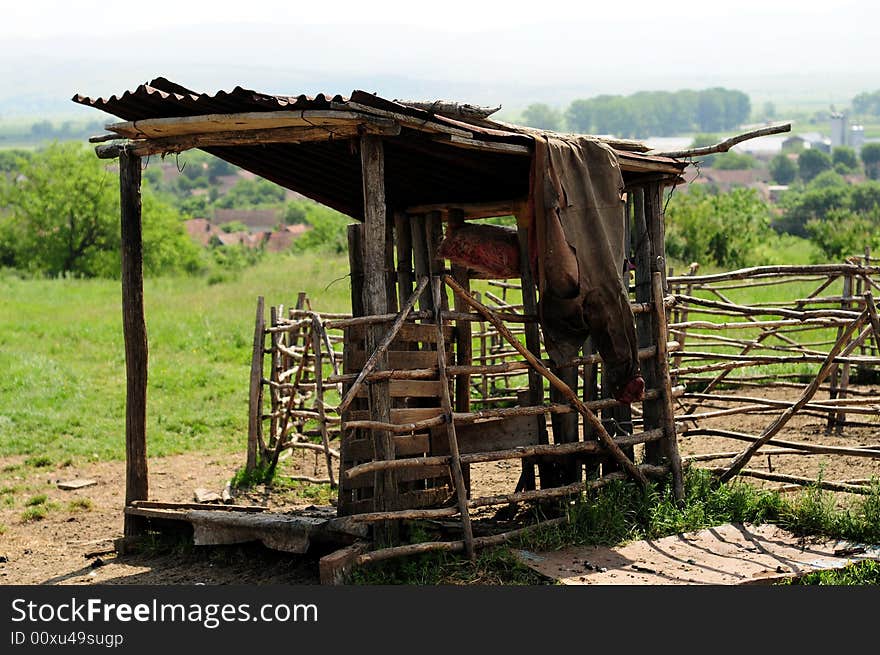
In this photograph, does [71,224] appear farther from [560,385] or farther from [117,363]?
[560,385]

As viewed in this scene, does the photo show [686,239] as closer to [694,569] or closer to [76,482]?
[76,482]

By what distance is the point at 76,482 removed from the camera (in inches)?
388

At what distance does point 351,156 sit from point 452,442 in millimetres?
1966

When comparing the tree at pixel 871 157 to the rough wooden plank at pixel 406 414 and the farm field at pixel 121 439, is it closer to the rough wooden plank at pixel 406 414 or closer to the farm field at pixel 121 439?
the farm field at pixel 121 439

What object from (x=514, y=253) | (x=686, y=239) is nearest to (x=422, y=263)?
(x=514, y=253)

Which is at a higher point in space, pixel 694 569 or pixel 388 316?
pixel 388 316

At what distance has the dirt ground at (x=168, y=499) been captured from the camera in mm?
6664

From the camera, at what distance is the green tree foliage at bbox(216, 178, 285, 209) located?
9750 cm

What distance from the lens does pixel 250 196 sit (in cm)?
10588

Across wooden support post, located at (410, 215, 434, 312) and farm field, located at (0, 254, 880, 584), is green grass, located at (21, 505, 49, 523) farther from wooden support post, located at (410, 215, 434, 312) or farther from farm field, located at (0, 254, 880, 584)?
wooden support post, located at (410, 215, 434, 312)

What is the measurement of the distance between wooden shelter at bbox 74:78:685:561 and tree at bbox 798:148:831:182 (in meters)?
105

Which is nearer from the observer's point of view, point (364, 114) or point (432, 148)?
point (364, 114)

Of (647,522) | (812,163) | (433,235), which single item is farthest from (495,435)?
(812,163)

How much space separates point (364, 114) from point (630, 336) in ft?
7.21
